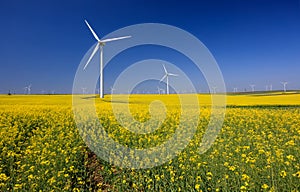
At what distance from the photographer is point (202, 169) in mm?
6762

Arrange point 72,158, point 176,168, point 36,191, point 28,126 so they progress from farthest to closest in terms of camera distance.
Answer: point 28,126, point 72,158, point 176,168, point 36,191

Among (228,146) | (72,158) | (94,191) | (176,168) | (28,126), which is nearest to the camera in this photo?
(94,191)

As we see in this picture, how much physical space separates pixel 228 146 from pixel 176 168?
8.16ft

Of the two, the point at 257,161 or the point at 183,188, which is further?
the point at 257,161

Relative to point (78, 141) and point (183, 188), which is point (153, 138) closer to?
point (78, 141)

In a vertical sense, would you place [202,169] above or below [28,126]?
below

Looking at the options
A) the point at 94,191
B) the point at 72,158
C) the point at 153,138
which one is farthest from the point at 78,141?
the point at 94,191

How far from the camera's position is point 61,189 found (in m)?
5.74

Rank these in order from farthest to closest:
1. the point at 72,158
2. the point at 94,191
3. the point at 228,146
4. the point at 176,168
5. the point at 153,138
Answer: the point at 153,138 → the point at 228,146 → the point at 72,158 → the point at 176,168 → the point at 94,191

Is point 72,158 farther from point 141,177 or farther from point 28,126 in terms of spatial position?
point 28,126

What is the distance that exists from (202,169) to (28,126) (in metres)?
9.58

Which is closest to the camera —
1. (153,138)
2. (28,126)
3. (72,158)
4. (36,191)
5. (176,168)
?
(36,191)

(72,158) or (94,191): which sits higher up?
(72,158)

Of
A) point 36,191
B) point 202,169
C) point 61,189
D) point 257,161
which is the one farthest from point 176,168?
point 36,191
